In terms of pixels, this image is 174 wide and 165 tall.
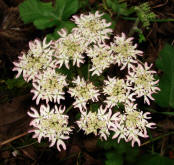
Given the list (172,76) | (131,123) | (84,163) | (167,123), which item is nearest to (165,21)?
(172,76)

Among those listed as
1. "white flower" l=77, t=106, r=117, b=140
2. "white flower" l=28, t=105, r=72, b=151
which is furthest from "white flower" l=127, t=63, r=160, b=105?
"white flower" l=28, t=105, r=72, b=151

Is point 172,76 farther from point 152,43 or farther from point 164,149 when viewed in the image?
point 164,149

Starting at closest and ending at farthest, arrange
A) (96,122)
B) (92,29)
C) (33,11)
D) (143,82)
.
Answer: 1. (96,122)
2. (143,82)
3. (92,29)
4. (33,11)

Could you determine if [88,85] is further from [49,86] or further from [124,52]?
[124,52]

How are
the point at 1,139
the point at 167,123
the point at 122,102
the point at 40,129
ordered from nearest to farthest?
the point at 40,129 → the point at 122,102 → the point at 1,139 → the point at 167,123

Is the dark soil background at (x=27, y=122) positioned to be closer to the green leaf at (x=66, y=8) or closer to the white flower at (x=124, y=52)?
the green leaf at (x=66, y=8)

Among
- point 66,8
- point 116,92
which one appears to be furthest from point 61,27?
point 116,92
